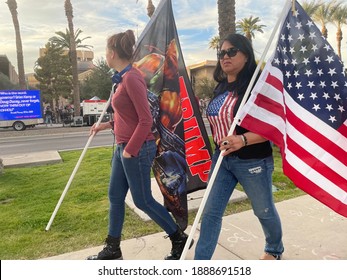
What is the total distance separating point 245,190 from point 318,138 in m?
0.64

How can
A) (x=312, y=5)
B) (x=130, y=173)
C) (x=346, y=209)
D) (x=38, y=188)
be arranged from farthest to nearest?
(x=312, y=5), (x=38, y=188), (x=130, y=173), (x=346, y=209)

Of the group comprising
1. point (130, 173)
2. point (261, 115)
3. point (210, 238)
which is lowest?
point (210, 238)

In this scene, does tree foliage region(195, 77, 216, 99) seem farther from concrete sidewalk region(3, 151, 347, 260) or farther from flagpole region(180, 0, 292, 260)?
flagpole region(180, 0, 292, 260)

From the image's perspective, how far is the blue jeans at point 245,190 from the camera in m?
2.45

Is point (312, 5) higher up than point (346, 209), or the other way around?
point (312, 5)

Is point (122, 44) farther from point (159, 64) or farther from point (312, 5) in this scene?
point (312, 5)

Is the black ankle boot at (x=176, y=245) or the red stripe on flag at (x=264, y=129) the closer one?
the red stripe on flag at (x=264, y=129)

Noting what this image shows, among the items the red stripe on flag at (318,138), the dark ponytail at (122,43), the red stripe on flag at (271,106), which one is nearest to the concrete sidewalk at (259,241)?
the red stripe on flag at (318,138)

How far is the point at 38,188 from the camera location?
571 centimetres

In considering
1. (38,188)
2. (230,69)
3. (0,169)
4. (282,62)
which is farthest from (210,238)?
(0,169)

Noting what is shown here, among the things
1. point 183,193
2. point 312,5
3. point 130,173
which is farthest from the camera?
point 312,5

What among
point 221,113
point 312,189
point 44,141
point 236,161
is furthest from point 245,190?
point 44,141

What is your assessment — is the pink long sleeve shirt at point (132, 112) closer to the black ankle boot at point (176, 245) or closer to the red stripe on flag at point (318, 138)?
the black ankle boot at point (176, 245)

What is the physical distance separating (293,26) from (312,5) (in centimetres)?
2549
